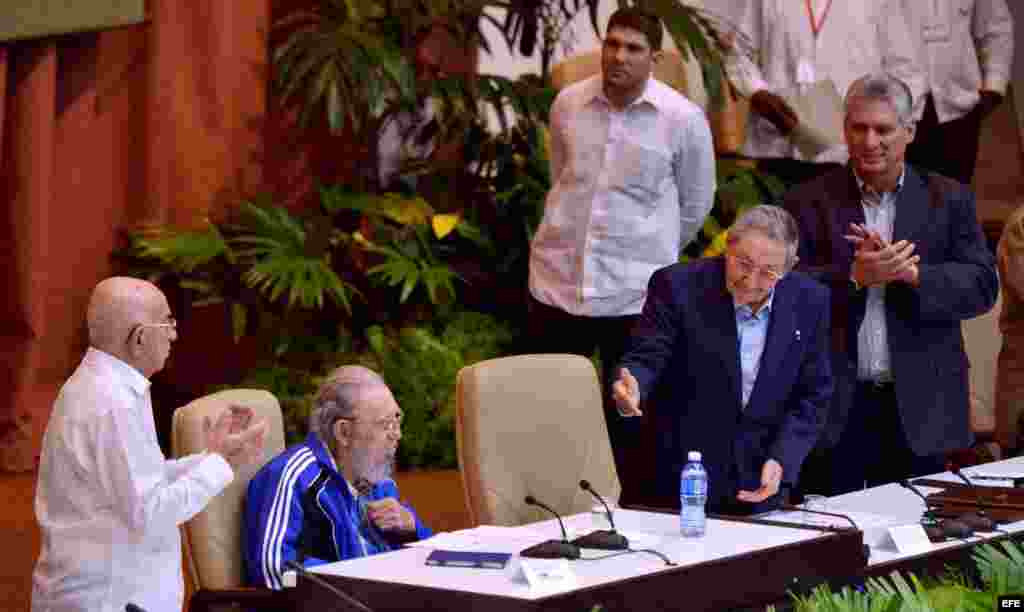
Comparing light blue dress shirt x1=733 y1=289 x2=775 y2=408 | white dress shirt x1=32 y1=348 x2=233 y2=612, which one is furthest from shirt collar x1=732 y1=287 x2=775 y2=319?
white dress shirt x1=32 y1=348 x2=233 y2=612

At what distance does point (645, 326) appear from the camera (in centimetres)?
461

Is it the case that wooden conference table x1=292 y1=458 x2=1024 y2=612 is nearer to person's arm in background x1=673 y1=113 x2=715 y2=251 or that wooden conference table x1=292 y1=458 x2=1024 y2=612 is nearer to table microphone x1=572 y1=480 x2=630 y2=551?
table microphone x1=572 y1=480 x2=630 y2=551

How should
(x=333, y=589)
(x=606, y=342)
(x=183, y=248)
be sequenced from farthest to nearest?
(x=183, y=248) → (x=606, y=342) → (x=333, y=589)

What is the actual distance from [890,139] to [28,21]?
3.36 m

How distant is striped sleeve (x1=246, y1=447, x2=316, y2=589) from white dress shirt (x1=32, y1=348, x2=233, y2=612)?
30 cm

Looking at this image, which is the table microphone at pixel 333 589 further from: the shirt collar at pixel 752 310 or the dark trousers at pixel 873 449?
the dark trousers at pixel 873 449

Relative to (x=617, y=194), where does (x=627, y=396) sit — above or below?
below

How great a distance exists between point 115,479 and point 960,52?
565 cm

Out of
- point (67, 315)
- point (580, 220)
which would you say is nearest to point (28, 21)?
point (67, 315)

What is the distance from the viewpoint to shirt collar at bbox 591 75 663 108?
232 inches

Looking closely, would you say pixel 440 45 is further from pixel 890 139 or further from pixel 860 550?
pixel 860 550

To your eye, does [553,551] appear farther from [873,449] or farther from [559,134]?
[559,134]

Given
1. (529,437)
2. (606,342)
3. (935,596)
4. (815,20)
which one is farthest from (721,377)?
(815,20)

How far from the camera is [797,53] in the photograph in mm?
7375
